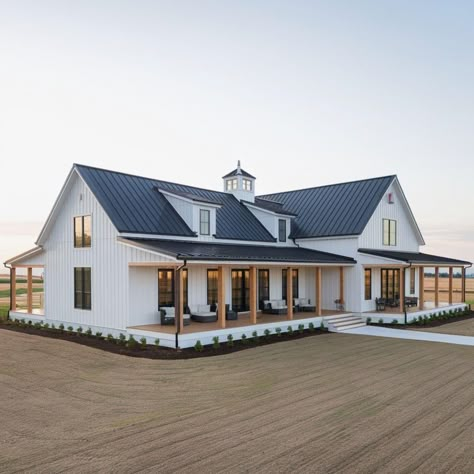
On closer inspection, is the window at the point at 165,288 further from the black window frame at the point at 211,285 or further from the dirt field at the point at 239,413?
the dirt field at the point at 239,413

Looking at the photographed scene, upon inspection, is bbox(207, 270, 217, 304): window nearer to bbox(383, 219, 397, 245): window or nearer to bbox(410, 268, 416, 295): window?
bbox(383, 219, 397, 245): window

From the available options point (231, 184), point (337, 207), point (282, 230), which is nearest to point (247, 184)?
point (231, 184)

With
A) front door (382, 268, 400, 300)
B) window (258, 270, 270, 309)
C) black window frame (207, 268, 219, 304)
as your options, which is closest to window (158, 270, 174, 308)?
black window frame (207, 268, 219, 304)

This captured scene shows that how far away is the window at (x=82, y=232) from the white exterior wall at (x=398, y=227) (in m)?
13.8

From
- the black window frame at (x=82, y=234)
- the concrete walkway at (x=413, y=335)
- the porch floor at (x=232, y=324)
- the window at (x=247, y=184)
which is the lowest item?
the concrete walkway at (x=413, y=335)

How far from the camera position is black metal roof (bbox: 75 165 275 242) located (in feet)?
58.2

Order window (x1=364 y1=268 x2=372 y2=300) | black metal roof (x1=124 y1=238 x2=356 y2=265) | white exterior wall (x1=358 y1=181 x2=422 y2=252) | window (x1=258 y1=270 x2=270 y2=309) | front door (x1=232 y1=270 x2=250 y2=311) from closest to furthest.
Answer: black metal roof (x1=124 y1=238 x2=356 y2=265)
front door (x1=232 y1=270 x2=250 y2=311)
window (x1=258 y1=270 x2=270 y2=309)
window (x1=364 y1=268 x2=372 y2=300)
white exterior wall (x1=358 y1=181 x2=422 y2=252)

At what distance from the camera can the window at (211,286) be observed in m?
19.5

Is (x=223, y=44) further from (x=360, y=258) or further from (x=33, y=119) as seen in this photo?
(x=360, y=258)

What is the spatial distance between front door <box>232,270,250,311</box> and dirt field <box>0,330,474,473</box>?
22.9 feet

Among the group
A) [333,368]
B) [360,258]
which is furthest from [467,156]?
[333,368]

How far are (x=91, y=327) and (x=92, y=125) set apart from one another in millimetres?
13513

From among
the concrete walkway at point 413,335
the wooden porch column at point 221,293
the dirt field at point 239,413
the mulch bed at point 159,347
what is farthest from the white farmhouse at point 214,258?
the dirt field at point 239,413

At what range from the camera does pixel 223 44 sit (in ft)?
68.1
